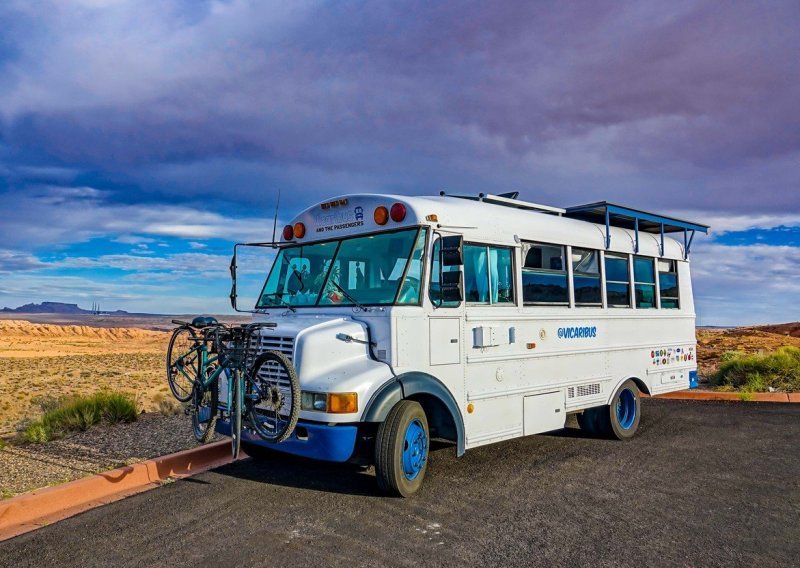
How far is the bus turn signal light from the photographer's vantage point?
5.57 meters

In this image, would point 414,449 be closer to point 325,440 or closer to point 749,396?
point 325,440

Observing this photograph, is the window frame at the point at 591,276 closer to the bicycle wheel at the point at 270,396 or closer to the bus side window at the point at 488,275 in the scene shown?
the bus side window at the point at 488,275

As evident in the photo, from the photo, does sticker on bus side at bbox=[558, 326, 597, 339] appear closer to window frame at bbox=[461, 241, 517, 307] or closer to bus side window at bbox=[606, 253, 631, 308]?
bus side window at bbox=[606, 253, 631, 308]

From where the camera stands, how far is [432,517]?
550 cm

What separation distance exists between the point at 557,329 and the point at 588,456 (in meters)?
1.57

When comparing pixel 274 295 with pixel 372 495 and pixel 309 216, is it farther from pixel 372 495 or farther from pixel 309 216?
pixel 372 495

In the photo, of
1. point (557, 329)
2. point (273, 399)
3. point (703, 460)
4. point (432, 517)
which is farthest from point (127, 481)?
point (703, 460)

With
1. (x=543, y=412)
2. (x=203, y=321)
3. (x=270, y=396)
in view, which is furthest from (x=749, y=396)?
(x=203, y=321)

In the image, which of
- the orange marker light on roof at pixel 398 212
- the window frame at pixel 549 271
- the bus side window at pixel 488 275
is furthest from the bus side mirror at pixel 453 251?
the window frame at pixel 549 271

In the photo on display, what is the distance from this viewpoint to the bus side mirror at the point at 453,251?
6.02m

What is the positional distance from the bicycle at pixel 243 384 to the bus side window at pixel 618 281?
4982 millimetres

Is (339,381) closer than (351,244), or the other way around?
(339,381)

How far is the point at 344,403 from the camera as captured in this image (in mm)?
5574

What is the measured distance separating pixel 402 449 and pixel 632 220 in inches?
225
